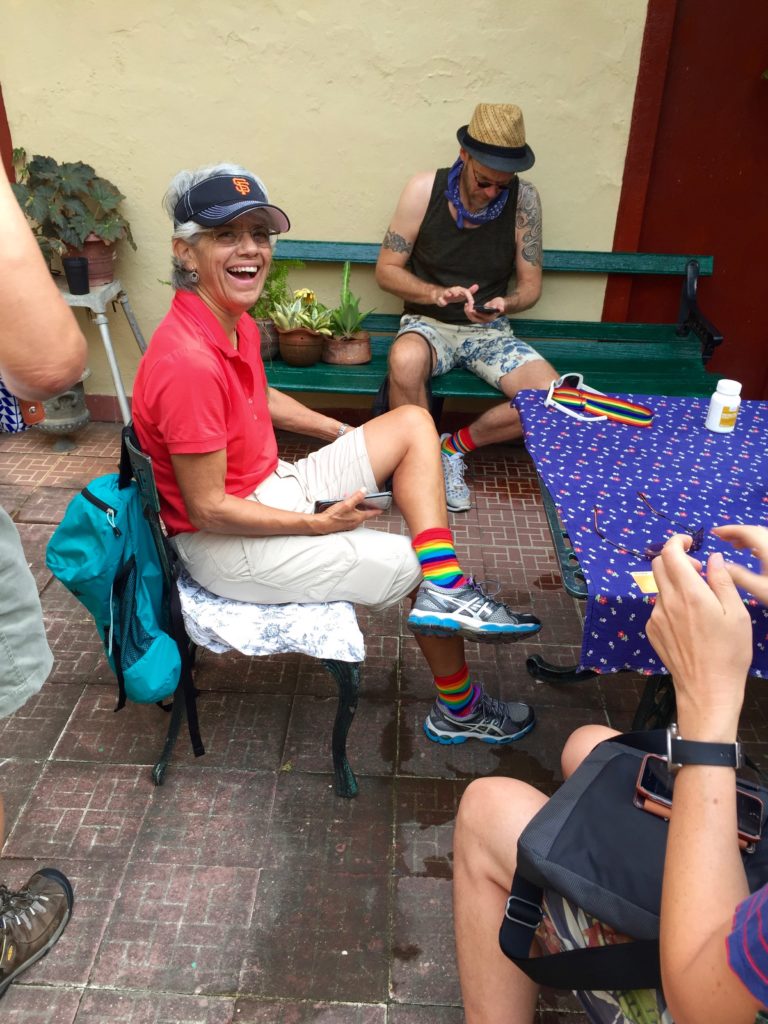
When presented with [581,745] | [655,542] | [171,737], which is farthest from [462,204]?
[581,745]

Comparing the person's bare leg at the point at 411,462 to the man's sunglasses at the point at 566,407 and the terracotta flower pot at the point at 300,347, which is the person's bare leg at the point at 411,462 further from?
the terracotta flower pot at the point at 300,347

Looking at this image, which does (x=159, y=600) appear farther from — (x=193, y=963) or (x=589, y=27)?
(x=589, y=27)

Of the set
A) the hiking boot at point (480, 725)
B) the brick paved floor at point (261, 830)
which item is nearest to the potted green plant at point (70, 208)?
the brick paved floor at point (261, 830)

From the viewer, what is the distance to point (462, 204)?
3.88 m

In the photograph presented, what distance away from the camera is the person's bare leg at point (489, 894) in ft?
5.10

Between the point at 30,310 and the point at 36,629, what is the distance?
0.70 metres

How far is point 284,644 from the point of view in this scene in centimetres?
226

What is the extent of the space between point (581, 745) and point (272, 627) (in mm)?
938

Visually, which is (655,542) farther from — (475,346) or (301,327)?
(301,327)

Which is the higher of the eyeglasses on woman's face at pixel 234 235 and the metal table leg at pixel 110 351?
the eyeglasses on woman's face at pixel 234 235

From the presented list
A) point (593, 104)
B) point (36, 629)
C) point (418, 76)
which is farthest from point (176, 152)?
point (36, 629)

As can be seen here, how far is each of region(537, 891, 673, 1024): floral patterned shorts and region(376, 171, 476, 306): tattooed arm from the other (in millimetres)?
3035

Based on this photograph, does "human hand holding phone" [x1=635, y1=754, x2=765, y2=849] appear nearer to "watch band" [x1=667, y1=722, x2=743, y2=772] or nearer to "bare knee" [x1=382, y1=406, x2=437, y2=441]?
"watch band" [x1=667, y1=722, x2=743, y2=772]

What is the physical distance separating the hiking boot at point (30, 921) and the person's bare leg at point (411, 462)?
4.58 ft
